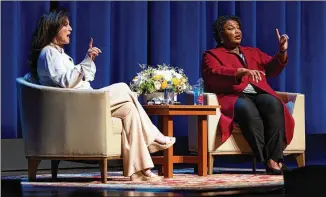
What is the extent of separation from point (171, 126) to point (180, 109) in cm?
12

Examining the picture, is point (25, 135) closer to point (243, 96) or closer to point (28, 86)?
point (28, 86)

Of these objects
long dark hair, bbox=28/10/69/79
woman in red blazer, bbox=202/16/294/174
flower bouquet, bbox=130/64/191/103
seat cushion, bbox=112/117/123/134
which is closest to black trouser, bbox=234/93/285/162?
woman in red blazer, bbox=202/16/294/174

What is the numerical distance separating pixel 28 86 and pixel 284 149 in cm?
177

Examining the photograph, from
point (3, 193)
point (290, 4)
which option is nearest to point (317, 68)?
point (290, 4)

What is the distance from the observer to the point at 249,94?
5074mm

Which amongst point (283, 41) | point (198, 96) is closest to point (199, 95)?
point (198, 96)

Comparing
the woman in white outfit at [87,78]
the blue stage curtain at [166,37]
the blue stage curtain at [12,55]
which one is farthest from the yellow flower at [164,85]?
the blue stage curtain at [12,55]

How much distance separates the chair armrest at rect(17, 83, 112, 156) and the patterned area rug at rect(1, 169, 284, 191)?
0.20 metres

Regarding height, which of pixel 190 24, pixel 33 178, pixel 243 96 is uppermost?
pixel 190 24

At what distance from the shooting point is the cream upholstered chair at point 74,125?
13.8 feet

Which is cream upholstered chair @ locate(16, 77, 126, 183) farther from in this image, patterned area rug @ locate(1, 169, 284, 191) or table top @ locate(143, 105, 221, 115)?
table top @ locate(143, 105, 221, 115)

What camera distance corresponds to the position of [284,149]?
195 inches

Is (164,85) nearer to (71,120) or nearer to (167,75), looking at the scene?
(167,75)

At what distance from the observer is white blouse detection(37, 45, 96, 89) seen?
4.26m
